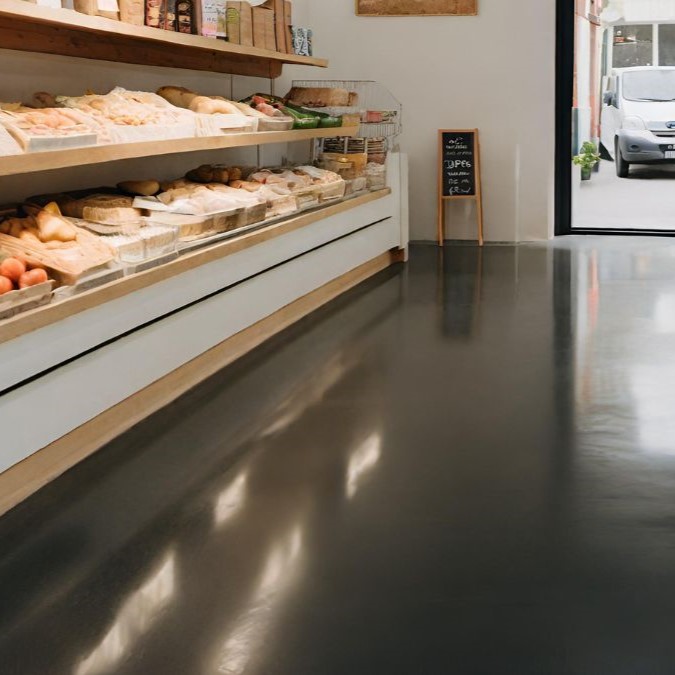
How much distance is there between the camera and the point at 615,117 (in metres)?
9.16

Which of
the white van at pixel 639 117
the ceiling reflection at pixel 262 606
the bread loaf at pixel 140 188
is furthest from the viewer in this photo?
the white van at pixel 639 117

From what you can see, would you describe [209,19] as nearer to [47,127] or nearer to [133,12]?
[133,12]

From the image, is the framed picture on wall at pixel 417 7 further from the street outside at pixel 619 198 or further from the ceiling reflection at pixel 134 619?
the ceiling reflection at pixel 134 619

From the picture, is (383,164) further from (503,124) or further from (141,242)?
(141,242)

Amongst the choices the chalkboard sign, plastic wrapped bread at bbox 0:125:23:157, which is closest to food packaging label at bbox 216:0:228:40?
plastic wrapped bread at bbox 0:125:23:157

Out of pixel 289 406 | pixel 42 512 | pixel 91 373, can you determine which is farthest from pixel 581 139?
pixel 42 512

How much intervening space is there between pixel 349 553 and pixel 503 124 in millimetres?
6461

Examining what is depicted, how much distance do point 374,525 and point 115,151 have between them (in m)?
1.97

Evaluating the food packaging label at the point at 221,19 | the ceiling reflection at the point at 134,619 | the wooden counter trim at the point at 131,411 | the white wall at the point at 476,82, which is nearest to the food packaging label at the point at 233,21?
the food packaging label at the point at 221,19

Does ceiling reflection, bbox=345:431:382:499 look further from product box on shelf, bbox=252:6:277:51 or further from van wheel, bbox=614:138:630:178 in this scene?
van wheel, bbox=614:138:630:178

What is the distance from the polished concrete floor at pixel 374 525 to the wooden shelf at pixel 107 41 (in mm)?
1563

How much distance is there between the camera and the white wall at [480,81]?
845cm

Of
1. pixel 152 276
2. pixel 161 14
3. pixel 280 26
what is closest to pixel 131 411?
pixel 152 276

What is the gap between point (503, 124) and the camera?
8.64m
